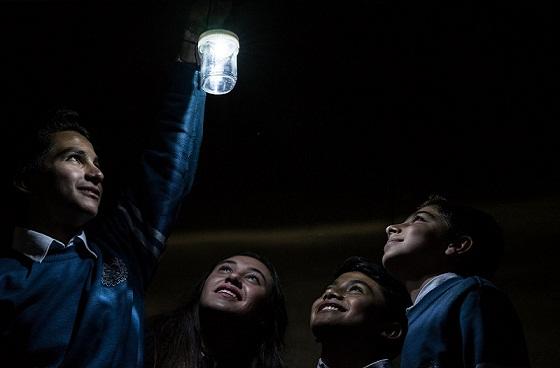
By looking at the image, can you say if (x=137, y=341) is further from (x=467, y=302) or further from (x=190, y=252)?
(x=190, y=252)

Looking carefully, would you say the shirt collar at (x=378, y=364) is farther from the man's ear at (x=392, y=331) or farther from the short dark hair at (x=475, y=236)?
the short dark hair at (x=475, y=236)

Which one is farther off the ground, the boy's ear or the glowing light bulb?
the glowing light bulb

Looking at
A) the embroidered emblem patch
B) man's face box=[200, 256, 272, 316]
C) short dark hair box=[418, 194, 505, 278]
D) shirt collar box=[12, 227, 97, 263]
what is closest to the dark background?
short dark hair box=[418, 194, 505, 278]

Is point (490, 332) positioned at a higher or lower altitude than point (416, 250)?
lower

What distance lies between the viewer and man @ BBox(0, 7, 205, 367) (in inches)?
85.0

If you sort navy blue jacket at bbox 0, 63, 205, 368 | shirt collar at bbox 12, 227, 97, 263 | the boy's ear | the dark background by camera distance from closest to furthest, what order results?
navy blue jacket at bbox 0, 63, 205, 368 → shirt collar at bbox 12, 227, 97, 263 → the boy's ear → the dark background

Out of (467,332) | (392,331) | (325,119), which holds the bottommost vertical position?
(392,331)

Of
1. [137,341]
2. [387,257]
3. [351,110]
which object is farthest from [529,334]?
[137,341]

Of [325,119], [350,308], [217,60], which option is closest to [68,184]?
[217,60]

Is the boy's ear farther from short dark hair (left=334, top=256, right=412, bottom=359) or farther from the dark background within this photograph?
the dark background

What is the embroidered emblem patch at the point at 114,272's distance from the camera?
92.7 inches

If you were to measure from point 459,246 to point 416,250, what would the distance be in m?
0.23

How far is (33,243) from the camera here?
7.61ft

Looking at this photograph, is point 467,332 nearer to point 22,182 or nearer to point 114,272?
point 114,272
